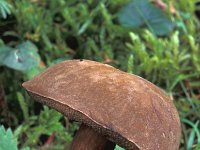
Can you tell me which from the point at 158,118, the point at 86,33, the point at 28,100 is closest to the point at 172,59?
the point at 86,33

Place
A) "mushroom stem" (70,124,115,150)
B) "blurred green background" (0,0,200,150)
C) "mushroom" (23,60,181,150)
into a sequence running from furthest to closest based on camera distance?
"blurred green background" (0,0,200,150) → "mushroom stem" (70,124,115,150) → "mushroom" (23,60,181,150)

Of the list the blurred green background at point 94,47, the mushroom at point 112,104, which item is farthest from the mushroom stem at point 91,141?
the blurred green background at point 94,47

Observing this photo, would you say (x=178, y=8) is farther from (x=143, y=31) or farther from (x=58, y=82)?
(x=58, y=82)

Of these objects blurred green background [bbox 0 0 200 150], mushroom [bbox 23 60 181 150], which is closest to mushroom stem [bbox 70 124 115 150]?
mushroom [bbox 23 60 181 150]

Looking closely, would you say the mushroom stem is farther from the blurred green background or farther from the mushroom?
the blurred green background

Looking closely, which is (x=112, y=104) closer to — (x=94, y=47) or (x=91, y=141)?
(x=91, y=141)

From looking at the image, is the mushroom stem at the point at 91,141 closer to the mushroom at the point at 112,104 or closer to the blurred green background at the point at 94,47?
the mushroom at the point at 112,104
